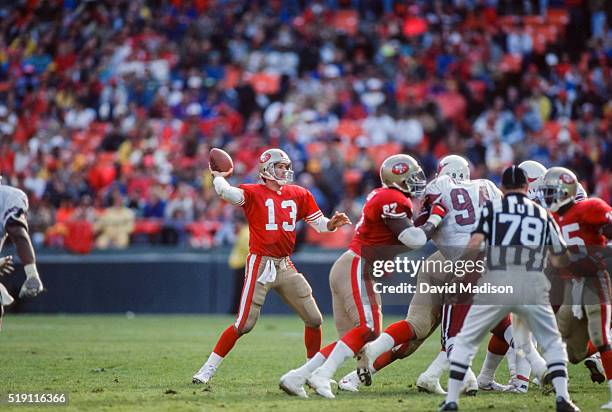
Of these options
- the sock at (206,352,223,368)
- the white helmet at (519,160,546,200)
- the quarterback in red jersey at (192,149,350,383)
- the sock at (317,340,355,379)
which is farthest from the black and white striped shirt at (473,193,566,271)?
the sock at (206,352,223,368)

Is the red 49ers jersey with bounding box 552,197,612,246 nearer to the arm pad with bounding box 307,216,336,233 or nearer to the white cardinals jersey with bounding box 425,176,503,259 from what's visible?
the white cardinals jersey with bounding box 425,176,503,259

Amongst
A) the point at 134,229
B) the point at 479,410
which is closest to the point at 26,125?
the point at 134,229

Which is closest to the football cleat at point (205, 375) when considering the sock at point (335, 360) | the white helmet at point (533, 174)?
the sock at point (335, 360)

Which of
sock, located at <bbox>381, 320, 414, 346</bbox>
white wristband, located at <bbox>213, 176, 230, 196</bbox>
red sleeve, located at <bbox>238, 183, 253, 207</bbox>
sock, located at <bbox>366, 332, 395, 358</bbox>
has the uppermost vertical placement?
white wristband, located at <bbox>213, 176, 230, 196</bbox>

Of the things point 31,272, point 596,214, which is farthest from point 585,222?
point 31,272

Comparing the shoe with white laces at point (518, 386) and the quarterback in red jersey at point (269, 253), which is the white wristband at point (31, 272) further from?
the shoe with white laces at point (518, 386)

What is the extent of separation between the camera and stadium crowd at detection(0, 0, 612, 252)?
1862 cm

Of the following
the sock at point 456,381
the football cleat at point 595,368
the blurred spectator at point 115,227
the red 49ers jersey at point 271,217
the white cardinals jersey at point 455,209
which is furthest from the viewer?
the blurred spectator at point 115,227

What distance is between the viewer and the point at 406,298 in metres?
15.3

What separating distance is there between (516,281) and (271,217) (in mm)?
2693

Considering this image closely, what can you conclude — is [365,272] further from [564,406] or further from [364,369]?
[564,406]

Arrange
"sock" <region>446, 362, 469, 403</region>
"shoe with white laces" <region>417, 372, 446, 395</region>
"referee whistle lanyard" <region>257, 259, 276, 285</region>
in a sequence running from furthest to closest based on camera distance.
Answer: "referee whistle lanyard" <region>257, 259, 276, 285</region>, "shoe with white laces" <region>417, 372, 446, 395</region>, "sock" <region>446, 362, 469, 403</region>

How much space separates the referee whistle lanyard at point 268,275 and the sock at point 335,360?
Result: 1.17m

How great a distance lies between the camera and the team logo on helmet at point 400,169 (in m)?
8.34
